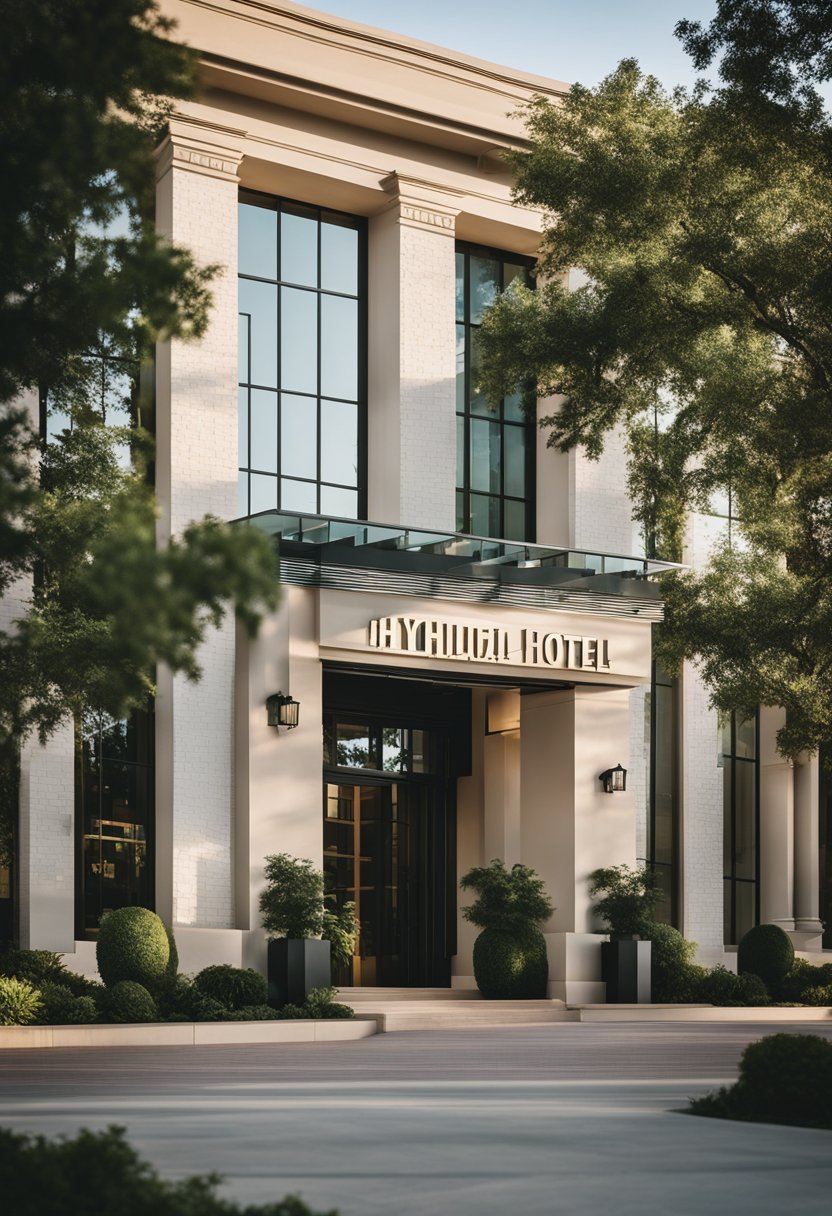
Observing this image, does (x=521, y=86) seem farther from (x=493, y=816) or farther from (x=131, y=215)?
(x=131, y=215)

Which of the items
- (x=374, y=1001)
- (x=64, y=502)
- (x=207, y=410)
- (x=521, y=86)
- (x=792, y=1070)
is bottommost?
(x=374, y=1001)

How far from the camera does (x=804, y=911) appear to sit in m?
33.1

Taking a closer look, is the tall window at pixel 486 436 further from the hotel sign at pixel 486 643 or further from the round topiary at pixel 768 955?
the round topiary at pixel 768 955

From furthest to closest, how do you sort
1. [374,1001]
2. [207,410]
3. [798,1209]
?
[207,410], [374,1001], [798,1209]

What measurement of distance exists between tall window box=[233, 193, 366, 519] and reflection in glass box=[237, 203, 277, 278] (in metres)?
0.02

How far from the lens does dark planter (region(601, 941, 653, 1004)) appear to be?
2609 centimetres

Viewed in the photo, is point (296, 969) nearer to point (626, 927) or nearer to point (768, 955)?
point (626, 927)

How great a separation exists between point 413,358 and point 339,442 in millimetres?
1948

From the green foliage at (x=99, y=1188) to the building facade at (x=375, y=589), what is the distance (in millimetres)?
17038

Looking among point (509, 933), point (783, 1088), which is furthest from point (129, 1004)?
point (783, 1088)

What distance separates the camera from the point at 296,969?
907 inches

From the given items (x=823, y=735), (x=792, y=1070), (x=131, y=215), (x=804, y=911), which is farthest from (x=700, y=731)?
(x=131, y=215)

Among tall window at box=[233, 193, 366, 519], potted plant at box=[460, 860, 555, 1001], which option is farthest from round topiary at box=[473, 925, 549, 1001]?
tall window at box=[233, 193, 366, 519]

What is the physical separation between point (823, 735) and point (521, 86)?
1289 centimetres
